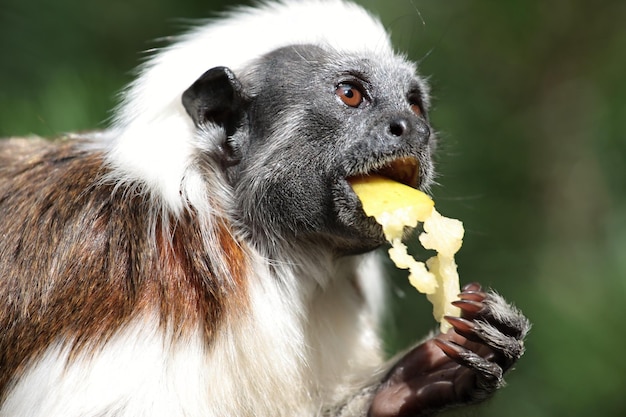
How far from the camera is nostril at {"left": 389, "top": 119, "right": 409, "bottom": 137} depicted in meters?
Result: 2.83

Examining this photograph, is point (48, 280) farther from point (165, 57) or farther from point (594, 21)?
point (594, 21)

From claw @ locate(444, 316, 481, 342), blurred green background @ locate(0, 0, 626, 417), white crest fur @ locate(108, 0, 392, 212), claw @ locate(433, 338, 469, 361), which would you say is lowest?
blurred green background @ locate(0, 0, 626, 417)

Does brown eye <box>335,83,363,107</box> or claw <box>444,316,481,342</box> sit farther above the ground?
brown eye <box>335,83,363,107</box>

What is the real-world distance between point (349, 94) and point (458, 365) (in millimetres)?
1078

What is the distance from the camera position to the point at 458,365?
3.14 m

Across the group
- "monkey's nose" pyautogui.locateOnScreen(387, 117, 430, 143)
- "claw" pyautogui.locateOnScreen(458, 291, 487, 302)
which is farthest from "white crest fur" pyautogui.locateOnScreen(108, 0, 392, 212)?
"claw" pyautogui.locateOnScreen(458, 291, 487, 302)

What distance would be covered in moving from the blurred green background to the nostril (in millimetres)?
2177

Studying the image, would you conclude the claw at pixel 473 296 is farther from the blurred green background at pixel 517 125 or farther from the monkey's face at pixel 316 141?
the blurred green background at pixel 517 125

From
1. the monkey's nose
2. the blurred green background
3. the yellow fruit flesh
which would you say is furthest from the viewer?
the blurred green background

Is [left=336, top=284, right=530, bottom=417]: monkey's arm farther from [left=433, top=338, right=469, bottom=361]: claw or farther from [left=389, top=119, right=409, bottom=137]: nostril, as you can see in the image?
[left=389, top=119, right=409, bottom=137]: nostril

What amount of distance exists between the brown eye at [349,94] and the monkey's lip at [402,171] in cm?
25

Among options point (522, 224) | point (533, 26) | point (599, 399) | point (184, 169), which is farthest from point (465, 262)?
point (184, 169)

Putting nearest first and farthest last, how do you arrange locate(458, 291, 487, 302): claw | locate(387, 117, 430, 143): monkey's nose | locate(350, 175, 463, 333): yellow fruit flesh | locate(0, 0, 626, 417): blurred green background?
locate(350, 175, 463, 333): yellow fruit flesh < locate(387, 117, 430, 143): monkey's nose < locate(458, 291, 487, 302): claw < locate(0, 0, 626, 417): blurred green background

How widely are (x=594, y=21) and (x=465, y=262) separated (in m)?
2.33
